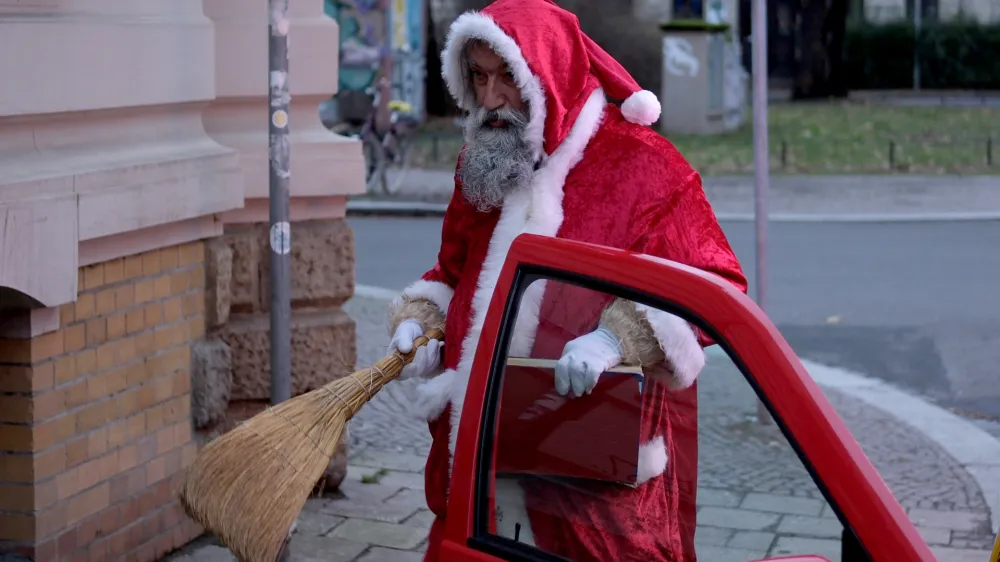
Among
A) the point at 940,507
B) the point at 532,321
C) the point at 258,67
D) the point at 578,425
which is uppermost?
the point at 258,67

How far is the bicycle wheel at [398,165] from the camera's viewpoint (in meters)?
17.1

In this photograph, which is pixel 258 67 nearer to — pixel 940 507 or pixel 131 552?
pixel 131 552

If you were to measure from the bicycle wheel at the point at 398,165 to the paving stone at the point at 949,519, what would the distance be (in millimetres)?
11471

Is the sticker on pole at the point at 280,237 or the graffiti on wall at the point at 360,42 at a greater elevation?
the graffiti on wall at the point at 360,42

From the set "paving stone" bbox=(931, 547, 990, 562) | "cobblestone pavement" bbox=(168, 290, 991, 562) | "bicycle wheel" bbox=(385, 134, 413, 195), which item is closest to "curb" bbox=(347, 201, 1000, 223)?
"bicycle wheel" bbox=(385, 134, 413, 195)

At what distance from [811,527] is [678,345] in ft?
1.27

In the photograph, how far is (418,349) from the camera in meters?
3.33

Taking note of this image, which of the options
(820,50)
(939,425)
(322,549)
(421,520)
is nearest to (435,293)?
(322,549)

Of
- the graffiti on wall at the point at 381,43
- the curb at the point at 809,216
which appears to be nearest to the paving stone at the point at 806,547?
the curb at the point at 809,216

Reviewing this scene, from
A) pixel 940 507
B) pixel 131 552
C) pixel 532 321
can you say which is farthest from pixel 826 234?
pixel 532 321

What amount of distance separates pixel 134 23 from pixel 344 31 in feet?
61.5

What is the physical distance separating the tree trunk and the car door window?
30789mm

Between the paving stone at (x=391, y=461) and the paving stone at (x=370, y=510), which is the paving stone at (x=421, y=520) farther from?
the paving stone at (x=391, y=461)

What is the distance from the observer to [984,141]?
21.3m
